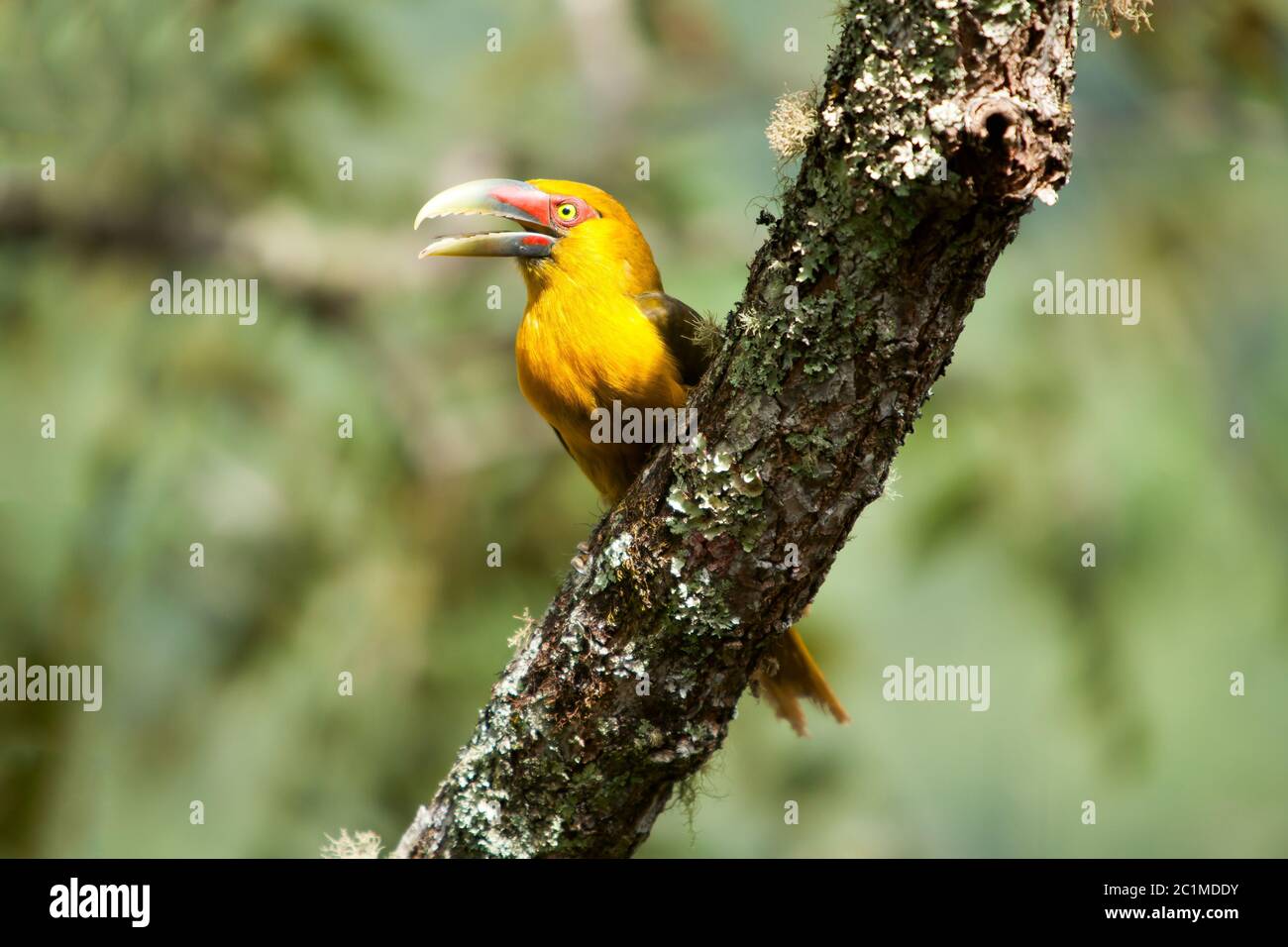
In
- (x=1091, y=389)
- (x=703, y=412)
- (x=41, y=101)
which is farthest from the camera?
(x=41, y=101)

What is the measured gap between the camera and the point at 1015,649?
8.97m

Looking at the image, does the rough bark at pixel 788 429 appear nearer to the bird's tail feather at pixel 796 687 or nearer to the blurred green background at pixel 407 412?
the bird's tail feather at pixel 796 687

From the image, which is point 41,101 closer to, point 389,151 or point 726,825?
point 389,151

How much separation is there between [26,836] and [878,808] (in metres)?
3.90

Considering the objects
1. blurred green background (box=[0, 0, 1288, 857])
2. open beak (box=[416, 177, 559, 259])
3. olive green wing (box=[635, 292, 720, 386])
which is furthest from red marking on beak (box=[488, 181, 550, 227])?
blurred green background (box=[0, 0, 1288, 857])

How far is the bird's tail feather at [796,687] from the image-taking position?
10.4ft

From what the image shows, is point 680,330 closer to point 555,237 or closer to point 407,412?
point 555,237

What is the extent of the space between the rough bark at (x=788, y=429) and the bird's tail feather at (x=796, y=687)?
2.30ft

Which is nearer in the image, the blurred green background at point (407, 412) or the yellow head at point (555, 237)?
the yellow head at point (555, 237)

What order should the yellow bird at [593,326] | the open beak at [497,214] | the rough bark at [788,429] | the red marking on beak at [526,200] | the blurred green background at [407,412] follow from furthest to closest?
the blurred green background at [407,412], the red marking on beak at [526,200], the open beak at [497,214], the yellow bird at [593,326], the rough bark at [788,429]

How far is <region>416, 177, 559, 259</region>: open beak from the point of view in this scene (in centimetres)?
332

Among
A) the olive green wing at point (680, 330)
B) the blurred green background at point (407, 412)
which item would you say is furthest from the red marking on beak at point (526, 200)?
the blurred green background at point (407, 412)

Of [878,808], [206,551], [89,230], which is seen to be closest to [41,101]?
[89,230]

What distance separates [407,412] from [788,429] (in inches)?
138
